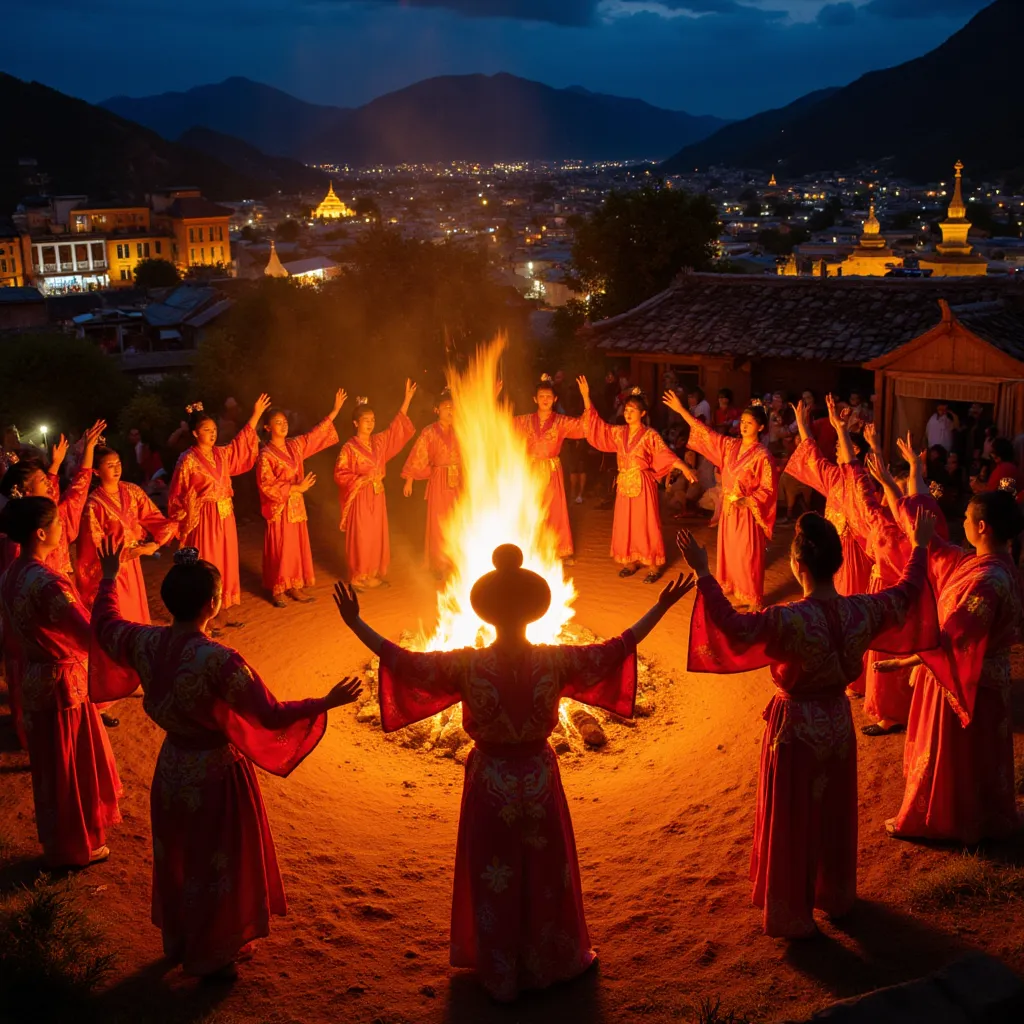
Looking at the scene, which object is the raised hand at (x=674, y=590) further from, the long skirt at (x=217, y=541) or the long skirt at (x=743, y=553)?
the long skirt at (x=217, y=541)

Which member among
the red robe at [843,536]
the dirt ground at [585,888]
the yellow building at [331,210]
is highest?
the yellow building at [331,210]

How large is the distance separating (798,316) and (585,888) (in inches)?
541

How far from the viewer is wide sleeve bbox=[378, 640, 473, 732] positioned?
5.09 m

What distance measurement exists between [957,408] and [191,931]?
14053mm

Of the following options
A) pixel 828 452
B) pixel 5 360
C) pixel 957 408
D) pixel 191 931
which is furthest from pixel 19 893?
pixel 5 360

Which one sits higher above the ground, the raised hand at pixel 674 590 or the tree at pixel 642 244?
the tree at pixel 642 244

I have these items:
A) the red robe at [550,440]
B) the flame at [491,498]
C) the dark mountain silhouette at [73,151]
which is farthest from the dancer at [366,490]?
the dark mountain silhouette at [73,151]

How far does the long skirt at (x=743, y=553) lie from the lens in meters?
10.9

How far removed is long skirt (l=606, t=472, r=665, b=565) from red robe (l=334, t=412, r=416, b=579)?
2636 millimetres

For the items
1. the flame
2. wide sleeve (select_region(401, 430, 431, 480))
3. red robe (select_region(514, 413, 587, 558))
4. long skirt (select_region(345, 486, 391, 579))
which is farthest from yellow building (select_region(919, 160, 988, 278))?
long skirt (select_region(345, 486, 391, 579))

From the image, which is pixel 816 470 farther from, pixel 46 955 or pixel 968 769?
pixel 46 955

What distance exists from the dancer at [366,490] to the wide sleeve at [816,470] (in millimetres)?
4418

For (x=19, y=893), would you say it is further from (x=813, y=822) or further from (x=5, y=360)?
(x=5, y=360)

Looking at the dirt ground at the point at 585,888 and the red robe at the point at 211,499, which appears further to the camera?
the red robe at the point at 211,499
